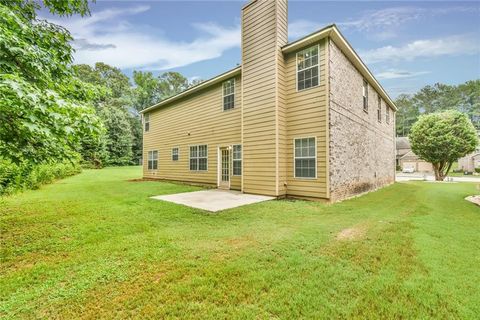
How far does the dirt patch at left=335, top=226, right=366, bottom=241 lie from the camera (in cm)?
404

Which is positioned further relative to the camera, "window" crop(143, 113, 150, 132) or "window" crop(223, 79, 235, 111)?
"window" crop(143, 113, 150, 132)

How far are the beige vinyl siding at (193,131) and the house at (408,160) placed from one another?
3576 centimetres

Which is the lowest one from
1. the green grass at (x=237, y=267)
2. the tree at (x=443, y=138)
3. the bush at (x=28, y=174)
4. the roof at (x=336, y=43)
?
the green grass at (x=237, y=267)

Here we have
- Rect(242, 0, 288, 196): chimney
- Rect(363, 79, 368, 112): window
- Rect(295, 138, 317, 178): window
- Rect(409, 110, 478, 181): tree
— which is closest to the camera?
Rect(295, 138, 317, 178): window

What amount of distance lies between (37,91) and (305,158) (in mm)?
7004

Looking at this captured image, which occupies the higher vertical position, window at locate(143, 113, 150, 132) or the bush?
window at locate(143, 113, 150, 132)

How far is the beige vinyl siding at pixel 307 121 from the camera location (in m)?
7.23

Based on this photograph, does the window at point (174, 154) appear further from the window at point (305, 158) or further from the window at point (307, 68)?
the window at point (307, 68)

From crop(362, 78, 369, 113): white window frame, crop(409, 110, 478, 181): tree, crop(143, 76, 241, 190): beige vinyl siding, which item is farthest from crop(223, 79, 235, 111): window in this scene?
crop(409, 110, 478, 181): tree

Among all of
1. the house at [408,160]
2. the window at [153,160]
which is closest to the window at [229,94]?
the window at [153,160]

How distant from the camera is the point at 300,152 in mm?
7902

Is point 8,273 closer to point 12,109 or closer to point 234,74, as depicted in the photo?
point 12,109

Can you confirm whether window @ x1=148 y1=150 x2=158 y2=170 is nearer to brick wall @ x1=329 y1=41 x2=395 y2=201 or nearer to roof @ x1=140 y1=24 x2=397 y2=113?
roof @ x1=140 y1=24 x2=397 y2=113

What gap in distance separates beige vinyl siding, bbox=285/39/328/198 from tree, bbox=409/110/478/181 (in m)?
18.1
